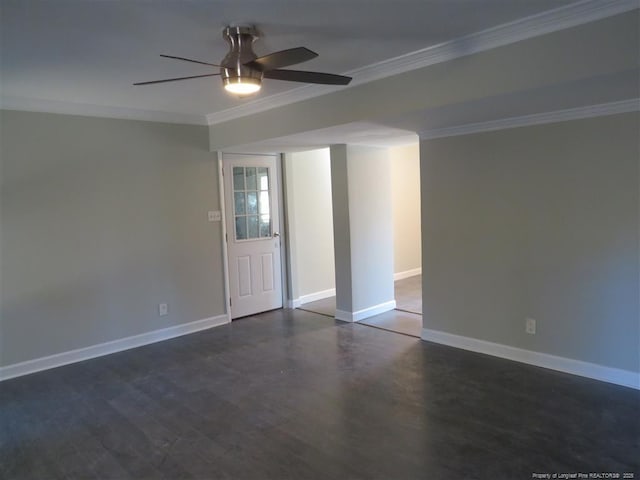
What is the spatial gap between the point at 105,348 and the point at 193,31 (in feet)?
10.8

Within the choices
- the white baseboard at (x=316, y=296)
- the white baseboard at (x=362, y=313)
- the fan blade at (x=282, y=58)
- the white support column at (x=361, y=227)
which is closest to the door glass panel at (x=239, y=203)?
the white support column at (x=361, y=227)

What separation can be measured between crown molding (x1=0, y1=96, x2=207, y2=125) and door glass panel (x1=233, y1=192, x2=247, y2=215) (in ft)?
3.12

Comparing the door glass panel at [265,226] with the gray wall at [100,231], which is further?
the door glass panel at [265,226]

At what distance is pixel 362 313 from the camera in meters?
5.21

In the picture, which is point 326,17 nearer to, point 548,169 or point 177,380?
point 548,169

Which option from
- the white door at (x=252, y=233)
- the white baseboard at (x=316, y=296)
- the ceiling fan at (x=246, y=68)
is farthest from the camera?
the white baseboard at (x=316, y=296)

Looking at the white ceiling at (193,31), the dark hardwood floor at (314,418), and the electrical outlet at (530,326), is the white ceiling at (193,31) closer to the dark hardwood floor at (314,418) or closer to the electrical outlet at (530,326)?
the electrical outlet at (530,326)

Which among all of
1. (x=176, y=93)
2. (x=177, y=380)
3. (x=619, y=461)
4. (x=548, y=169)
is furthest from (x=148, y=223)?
(x=619, y=461)

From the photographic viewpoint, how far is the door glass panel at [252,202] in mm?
5586

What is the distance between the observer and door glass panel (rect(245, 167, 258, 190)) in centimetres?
554

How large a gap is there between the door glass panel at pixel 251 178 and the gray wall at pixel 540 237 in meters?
2.29

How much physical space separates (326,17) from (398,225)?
556cm

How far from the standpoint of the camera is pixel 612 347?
329 cm

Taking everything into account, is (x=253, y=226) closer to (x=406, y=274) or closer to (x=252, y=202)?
(x=252, y=202)
